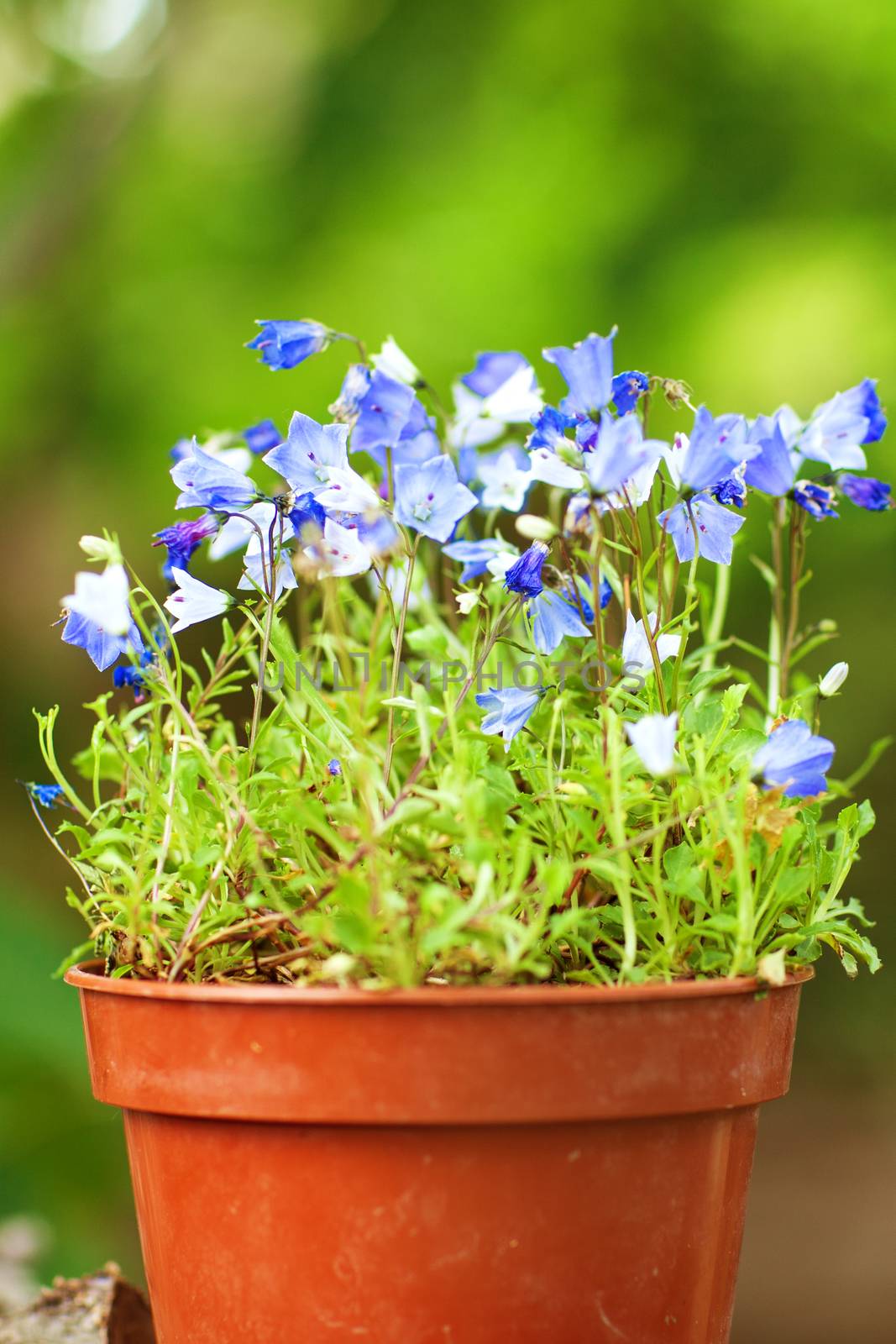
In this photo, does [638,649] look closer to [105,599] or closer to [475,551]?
[475,551]

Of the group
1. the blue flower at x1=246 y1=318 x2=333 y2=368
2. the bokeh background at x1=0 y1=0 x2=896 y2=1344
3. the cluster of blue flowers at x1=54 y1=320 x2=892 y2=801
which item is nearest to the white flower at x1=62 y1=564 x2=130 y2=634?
the cluster of blue flowers at x1=54 y1=320 x2=892 y2=801

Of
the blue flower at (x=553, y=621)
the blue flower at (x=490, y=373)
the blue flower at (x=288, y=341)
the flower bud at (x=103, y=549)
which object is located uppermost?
the blue flower at (x=288, y=341)

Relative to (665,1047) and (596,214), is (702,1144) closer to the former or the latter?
(665,1047)

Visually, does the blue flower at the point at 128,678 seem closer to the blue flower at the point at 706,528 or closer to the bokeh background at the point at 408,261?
the blue flower at the point at 706,528

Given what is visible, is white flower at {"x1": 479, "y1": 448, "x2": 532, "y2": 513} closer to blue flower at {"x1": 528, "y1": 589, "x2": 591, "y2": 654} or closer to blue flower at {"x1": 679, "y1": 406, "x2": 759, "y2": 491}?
blue flower at {"x1": 528, "y1": 589, "x2": 591, "y2": 654}

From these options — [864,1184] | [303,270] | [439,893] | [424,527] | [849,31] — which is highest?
[849,31]

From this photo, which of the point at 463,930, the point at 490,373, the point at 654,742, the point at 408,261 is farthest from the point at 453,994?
the point at 408,261

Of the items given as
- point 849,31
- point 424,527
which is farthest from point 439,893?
point 849,31

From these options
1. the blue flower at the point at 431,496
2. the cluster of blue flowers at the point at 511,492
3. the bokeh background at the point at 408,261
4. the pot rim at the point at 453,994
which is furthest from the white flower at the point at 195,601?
the bokeh background at the point at 408,261
